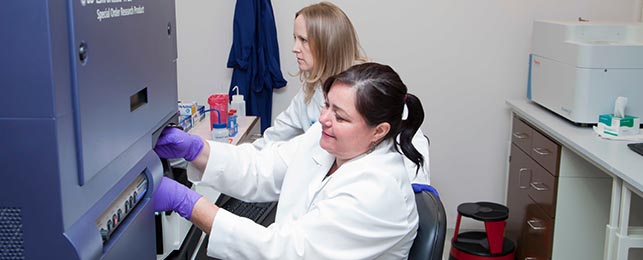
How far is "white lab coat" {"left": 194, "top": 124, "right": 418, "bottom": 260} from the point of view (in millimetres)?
1309

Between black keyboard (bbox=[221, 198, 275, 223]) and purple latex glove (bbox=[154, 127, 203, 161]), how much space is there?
50cm

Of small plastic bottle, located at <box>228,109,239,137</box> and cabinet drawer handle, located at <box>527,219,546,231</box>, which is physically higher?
small plastic bottle, located at <box>228,109,239,137</box>

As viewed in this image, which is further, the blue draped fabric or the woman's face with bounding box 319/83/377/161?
the blue draped fabric

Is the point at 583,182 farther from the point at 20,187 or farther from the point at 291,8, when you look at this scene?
the point at 20,187

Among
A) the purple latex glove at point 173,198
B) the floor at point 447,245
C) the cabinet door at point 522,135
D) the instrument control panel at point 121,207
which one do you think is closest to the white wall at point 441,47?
the cabinet door at point 522,135

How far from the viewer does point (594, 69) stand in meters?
2.79

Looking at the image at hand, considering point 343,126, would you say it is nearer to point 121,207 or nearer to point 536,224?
point 121,207

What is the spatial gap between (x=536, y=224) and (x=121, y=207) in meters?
2.58

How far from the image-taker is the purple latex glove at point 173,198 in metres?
1.06

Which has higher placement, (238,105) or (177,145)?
(177,145)

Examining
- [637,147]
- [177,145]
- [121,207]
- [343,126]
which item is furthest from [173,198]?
[637,147]

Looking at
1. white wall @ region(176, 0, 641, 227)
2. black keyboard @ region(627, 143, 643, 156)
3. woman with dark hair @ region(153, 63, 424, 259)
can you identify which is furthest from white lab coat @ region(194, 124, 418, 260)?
white wall @ region(176, 0, 641, 227)

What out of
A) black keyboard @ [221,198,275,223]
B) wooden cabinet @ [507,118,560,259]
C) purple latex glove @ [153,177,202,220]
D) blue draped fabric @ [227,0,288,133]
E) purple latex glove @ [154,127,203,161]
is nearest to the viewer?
purple latex glove @ [153,177,202,220]

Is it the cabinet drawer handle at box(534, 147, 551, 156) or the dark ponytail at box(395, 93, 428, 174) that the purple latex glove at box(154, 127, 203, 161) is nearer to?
the dark ponytail at box(395, 93, 428, 174)
